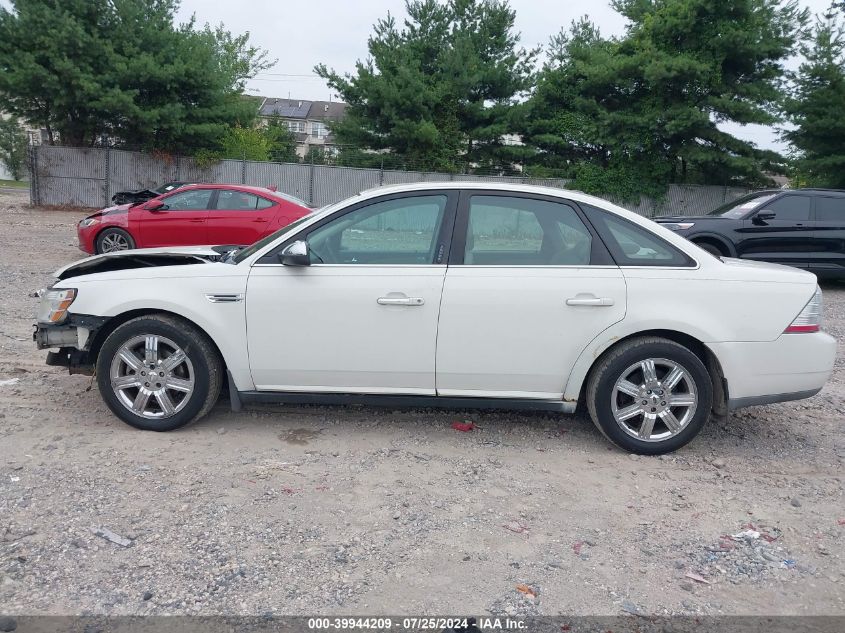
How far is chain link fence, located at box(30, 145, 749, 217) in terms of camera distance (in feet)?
84.2

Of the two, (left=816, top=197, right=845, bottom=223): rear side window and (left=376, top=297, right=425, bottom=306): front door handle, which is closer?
(left=376, top=297, right=425, bottom=306): front door handle

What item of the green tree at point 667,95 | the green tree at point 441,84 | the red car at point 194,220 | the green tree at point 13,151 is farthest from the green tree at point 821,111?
the green tree at point 13,151

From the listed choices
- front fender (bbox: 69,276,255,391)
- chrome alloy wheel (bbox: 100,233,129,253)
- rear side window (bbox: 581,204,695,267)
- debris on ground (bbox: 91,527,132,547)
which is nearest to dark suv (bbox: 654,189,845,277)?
rear side window (bbox: 581,204,695,267)

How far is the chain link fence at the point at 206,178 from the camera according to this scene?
25672mm

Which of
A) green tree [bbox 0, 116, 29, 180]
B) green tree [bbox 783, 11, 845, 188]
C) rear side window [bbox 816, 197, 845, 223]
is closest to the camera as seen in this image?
rear side window [bbox 816, 197, 845, 223]

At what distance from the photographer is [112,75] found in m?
24.0

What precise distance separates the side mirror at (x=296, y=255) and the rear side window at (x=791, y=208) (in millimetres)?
9807

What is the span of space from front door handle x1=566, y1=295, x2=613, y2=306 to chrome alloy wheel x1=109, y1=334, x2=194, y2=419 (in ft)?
8.10

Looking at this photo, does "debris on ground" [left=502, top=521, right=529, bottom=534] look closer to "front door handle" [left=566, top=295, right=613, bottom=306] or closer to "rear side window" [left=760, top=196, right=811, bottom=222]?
"front door handle" [left=566, top=295, right=613, bottom=306]

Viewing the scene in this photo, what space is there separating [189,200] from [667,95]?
1953cm

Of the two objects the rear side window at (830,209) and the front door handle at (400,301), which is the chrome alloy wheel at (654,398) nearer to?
the front door handle at (400,301)

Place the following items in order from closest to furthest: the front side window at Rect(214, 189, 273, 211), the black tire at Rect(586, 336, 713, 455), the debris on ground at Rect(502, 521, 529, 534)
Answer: the debris on ground at Rect(502, 521, 529, 534) → the black tire at Rect(586, 336, 713, 455) → the front side window at Rect(214, 189, 273, 211)

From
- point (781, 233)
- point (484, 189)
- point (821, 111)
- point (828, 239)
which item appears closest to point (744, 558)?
point (484, 189)

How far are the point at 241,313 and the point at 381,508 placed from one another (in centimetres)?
159
